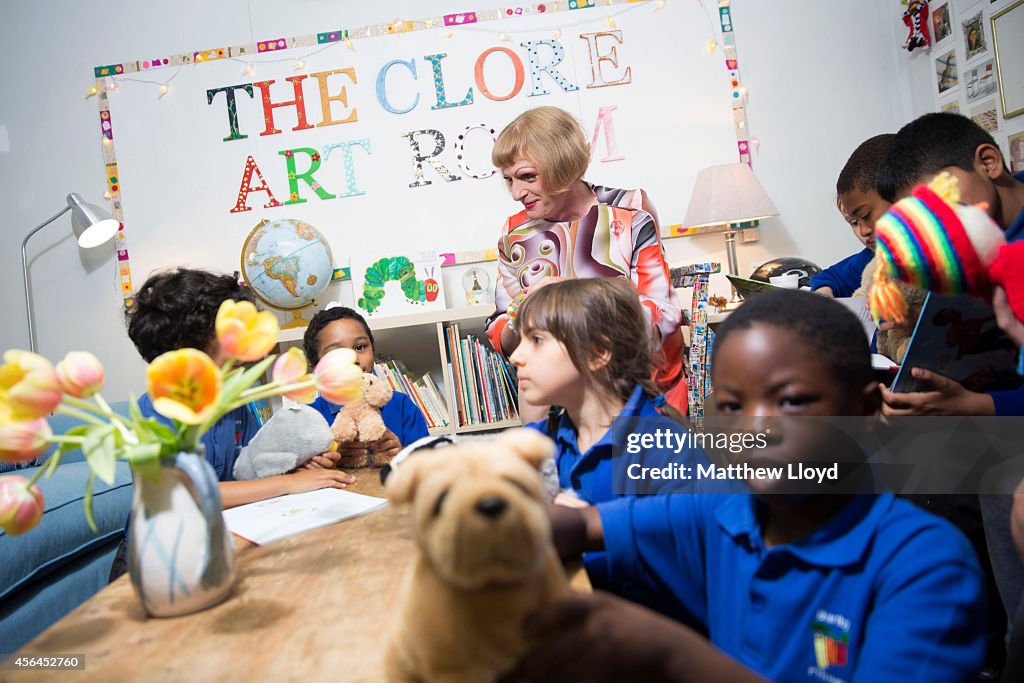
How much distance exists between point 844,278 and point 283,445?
1.66 m

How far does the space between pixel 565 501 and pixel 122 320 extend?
3.20 m

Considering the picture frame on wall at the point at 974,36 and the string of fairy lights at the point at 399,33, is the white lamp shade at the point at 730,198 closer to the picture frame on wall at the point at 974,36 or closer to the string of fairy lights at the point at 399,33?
the string of fairy lights at the point at 399,33

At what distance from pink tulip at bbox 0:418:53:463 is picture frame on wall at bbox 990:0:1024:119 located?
9.86ft

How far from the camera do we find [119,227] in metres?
3.38

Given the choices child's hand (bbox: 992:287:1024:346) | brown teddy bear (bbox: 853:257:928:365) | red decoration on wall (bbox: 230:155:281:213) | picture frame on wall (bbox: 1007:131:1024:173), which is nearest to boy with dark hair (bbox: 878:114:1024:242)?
brown teddy bear (bbox: 853:257:928:365)

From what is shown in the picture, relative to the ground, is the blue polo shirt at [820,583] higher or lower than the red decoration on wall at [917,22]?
lower

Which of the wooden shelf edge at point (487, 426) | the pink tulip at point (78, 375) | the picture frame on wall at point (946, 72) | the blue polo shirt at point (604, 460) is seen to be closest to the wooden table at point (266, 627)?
the pink tulip at point (78, 375)

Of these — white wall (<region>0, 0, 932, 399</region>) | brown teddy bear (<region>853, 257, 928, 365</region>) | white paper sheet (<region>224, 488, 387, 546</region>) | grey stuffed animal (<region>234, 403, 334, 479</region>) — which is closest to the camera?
white paper sheet (<region>224, 488, 387, 546</region>)

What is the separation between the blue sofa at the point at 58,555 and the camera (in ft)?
5.45

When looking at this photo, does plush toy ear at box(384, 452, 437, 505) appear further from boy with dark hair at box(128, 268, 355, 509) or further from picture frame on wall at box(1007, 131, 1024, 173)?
picture frame on wall at box(1007, 131, 1024, 173)

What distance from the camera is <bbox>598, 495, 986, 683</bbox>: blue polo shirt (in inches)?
21.9

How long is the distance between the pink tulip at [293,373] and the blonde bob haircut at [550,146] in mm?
1246

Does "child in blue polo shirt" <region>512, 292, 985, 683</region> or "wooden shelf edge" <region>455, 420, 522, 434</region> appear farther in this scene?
"wooden shelf edge" <region>455, 420, 522, 434</region>

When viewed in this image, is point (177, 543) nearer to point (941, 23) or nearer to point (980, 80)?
point (980, 80)
